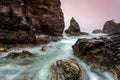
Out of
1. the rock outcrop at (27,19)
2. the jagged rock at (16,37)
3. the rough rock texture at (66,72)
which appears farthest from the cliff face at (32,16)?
the rough rock texture at (66,72)

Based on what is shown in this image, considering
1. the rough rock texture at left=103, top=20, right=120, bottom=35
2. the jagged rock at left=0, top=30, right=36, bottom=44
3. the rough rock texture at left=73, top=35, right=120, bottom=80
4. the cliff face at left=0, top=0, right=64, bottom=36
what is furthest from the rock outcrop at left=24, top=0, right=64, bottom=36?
the rough rock texture at left=103, top=20, right=120, bottom=35

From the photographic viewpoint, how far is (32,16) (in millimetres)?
29422

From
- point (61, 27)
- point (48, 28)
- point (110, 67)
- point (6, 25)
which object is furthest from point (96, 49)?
point (61, 27)

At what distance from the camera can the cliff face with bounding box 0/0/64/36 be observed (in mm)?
22484

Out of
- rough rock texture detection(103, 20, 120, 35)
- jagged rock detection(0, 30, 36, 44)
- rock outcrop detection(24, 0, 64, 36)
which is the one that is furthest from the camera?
rough rock texture detection(103, 20, 120, 35)

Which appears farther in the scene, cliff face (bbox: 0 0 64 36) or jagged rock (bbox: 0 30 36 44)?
cliff face (bbox: 0 0 64 36)

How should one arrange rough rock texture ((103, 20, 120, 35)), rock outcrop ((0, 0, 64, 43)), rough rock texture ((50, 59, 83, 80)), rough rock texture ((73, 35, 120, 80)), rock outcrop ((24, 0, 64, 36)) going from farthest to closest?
rough rock texture ((103, 20, 120, 35))
rock outcrop ((24, 0, 64, 36))
rock outcrop ((0, 0, 64, 43))
rough rock texture ((73, 35, 120, 80))
rough rock texture ((50, 59, 83, 80))

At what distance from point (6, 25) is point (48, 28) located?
1004 cm

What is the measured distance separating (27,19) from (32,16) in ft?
15.7

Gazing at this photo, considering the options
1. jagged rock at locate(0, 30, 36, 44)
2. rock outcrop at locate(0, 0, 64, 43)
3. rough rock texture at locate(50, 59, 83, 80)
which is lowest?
rough rock texture at locate(50, 59, 83, 80)

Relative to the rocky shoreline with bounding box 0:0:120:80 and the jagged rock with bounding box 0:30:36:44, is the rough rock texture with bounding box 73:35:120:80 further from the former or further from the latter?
the jagged rock with bounding box 0:30:36:44

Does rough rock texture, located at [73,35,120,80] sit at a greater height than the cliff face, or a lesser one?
lesser

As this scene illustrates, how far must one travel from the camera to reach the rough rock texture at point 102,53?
13.4 meters

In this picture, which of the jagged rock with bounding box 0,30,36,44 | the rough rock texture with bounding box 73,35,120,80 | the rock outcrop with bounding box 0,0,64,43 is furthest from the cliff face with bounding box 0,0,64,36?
the rough rock texture with bounding box 73,35,120,80
